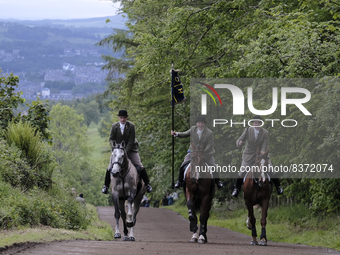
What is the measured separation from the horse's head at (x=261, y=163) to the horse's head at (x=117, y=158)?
340 cm

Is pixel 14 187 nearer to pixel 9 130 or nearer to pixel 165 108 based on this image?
pixel 9 130

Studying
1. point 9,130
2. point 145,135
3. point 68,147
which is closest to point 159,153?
point 145,135

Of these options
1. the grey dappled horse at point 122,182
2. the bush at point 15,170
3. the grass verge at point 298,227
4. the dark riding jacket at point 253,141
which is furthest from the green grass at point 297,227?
the bush at point 15,170

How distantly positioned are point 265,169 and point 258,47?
15.6 ft

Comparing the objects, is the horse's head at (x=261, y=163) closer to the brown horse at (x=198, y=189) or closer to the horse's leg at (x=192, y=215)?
the brown horse at (x=198, y=189)

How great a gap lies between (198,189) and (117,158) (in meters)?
2.21

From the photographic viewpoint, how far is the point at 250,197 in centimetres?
1407

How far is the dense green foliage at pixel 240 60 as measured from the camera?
1461 cm

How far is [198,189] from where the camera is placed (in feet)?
45.1

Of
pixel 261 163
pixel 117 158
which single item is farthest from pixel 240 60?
pixel 117 158

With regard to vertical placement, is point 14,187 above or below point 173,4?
below

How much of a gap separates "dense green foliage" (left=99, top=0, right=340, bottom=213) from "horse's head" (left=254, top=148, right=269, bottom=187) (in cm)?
162

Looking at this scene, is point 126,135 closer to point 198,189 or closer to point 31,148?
point 198,189

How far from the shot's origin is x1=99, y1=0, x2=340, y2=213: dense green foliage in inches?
575
